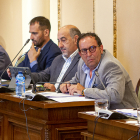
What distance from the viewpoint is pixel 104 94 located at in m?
2.24

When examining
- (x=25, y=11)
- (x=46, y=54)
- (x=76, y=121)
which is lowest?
(x=76, y=121)

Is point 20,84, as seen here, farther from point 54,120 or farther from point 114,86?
point 114,86

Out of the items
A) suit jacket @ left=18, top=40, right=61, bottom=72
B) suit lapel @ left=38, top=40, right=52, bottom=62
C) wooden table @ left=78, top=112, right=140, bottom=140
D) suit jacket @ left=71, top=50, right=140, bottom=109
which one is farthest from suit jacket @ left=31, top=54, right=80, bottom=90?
wooden table @ left=78, top=112, right=140, bottom=140

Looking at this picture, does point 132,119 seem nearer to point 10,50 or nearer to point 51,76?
point 51,76

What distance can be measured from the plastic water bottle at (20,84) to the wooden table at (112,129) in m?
0.92

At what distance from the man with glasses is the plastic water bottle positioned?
1.18ft

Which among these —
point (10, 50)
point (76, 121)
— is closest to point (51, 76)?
point (76, 121)

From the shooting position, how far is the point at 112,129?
1573mm

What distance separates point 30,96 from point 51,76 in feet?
3.85

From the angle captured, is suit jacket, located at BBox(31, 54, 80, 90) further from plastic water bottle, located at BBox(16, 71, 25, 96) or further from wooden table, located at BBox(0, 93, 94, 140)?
wooden table, located at BBox(0, 93, 94, 140)

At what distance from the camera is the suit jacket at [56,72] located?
308cm

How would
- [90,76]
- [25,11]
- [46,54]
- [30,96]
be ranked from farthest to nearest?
[25,11], [46,54], [90,76], [30,96]

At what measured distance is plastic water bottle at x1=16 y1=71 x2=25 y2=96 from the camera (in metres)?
2.54

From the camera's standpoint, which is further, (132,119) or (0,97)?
(0,97)
